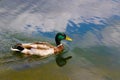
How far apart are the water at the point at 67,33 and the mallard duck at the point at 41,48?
9.3 inches

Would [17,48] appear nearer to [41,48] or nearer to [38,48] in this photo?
[38,48]

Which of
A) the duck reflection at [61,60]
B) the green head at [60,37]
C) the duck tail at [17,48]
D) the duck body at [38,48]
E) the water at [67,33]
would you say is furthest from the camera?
the green head at [60,37]

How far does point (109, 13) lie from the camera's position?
1959 centimetres

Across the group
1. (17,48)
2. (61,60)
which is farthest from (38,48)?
(61,60)

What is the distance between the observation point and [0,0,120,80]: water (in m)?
12.6

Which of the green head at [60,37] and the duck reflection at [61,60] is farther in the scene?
the green head at [60,37]

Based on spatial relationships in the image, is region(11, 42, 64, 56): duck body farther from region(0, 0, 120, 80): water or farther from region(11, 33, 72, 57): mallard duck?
region(0, 0, 120, 80): water

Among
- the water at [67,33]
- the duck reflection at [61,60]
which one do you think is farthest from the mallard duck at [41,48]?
the duck reflection at [61,60]

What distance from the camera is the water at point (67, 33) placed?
12609mm

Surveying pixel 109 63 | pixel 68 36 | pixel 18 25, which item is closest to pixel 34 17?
pixel 18 25

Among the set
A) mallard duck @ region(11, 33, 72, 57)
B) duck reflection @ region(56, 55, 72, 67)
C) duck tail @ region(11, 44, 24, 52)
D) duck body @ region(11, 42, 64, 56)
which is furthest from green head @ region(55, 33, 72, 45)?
duck tail @ region(11, 44, 24, 52)

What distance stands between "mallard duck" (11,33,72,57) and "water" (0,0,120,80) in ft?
0.78

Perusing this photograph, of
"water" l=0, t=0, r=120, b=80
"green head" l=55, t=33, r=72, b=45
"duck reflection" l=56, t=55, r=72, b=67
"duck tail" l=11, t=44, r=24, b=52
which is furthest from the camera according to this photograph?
"green head" l=55, t=33, r=72, b=45

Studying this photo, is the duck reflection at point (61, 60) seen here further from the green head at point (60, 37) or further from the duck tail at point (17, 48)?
the duck tail at point (17, 48)
